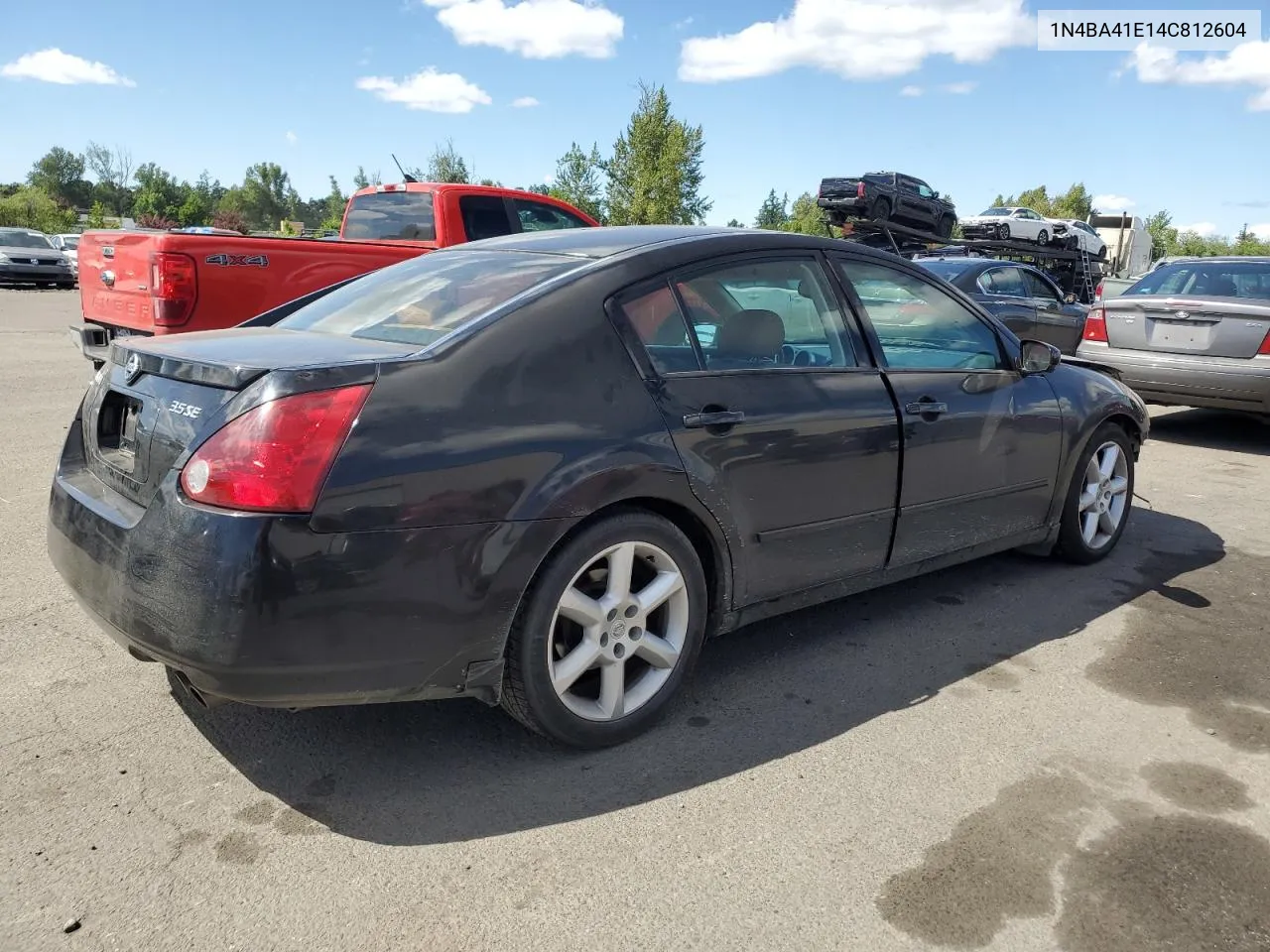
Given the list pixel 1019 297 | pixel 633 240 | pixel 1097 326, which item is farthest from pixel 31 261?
pixel 633 240

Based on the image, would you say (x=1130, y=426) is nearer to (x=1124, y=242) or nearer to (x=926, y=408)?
(x=926, y=408)

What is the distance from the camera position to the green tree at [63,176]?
11200 cm

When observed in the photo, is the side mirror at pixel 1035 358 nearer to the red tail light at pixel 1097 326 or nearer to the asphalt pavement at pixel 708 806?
the asphalt pavement at pixel 708 806

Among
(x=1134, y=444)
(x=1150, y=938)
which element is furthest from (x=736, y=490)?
(x=1134, y=444)

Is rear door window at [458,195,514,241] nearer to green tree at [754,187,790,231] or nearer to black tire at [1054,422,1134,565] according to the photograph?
black tire at [1054,422,1134,565]

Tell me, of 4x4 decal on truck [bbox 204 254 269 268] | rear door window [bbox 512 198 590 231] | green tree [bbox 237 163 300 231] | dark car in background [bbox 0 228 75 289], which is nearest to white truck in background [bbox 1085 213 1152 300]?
rear door window [bbox 512 198 590 231]

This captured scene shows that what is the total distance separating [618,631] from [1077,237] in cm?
2786

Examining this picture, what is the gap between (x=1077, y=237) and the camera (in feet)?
89.4

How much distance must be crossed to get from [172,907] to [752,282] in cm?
258

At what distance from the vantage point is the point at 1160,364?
28.9ft

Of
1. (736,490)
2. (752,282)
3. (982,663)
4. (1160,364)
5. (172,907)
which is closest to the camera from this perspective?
(172,907)

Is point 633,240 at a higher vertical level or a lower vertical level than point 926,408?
higher

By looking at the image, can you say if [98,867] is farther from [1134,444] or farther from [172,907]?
[1134,444]

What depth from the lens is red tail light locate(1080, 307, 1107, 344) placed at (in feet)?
30.9
